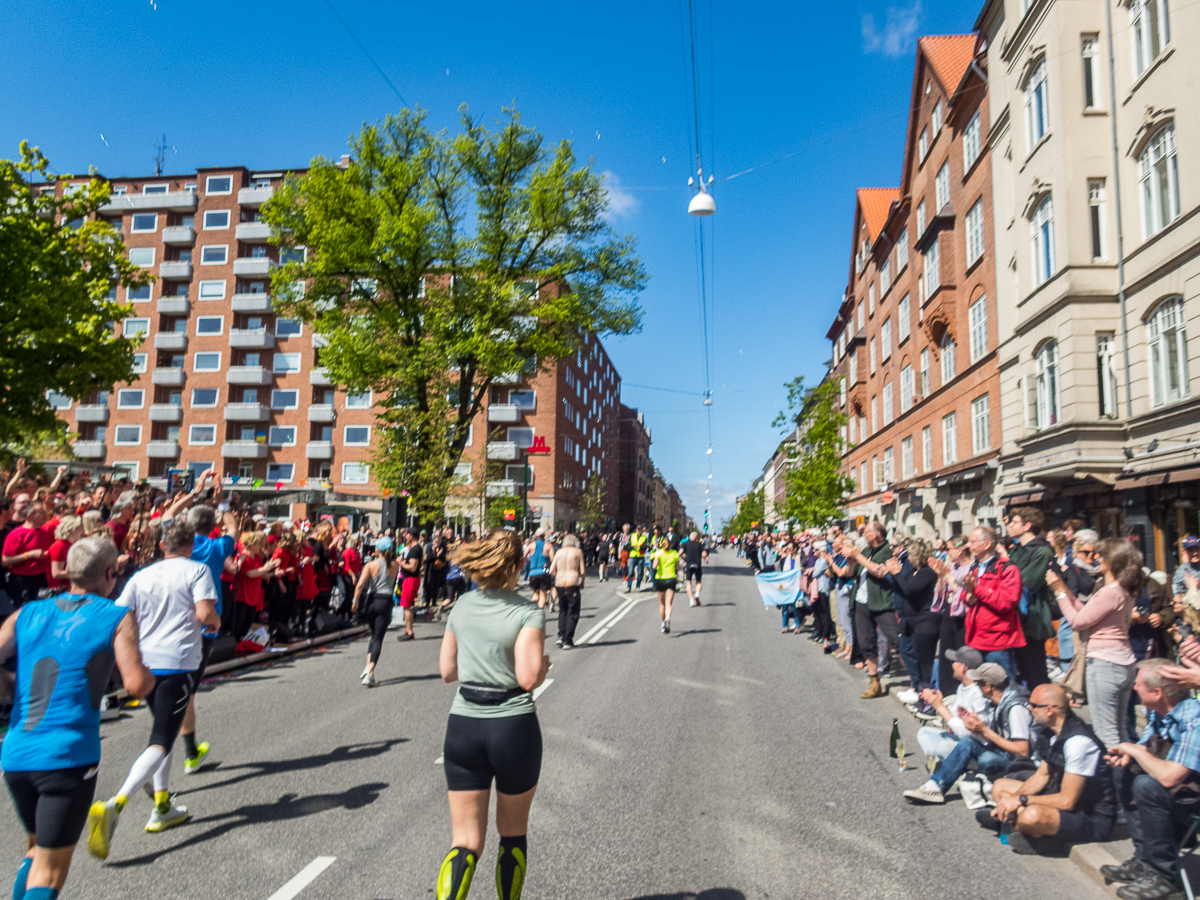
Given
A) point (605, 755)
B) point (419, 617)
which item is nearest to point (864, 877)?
point (605, 755)

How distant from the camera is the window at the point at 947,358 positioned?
28.3 m

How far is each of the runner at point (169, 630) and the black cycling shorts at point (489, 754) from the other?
2.26 m

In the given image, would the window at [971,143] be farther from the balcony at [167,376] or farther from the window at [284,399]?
the balcony at [167,376]

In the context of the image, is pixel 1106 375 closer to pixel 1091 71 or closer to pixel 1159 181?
pixel 1159 181

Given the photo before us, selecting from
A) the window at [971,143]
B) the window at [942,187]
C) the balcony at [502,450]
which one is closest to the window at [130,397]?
the balcony at [502,450]

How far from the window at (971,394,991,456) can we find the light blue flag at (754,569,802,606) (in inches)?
436

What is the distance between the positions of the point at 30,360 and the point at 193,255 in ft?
150

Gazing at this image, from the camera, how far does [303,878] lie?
163 inches

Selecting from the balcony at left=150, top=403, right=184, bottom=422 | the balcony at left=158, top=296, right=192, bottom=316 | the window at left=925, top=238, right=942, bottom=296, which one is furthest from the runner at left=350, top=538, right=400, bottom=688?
the balcony at left=158, top=296, right=192, bottom=316

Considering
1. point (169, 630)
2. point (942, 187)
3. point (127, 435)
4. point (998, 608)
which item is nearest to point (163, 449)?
point (127, 435)

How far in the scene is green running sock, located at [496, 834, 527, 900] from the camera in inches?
135

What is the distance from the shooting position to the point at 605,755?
6586mm

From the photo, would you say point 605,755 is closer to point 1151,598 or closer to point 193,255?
point 1151,598

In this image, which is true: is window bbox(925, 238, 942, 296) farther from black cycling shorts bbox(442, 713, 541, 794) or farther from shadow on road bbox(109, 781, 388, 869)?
black cycling shorts bbox(442, 713, 541, 794)
